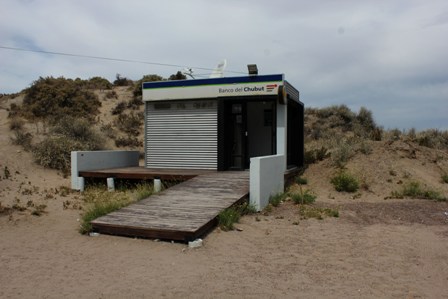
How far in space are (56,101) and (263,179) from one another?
20.4 metres

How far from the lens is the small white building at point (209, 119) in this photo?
42.3 feet

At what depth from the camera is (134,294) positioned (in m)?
4.82

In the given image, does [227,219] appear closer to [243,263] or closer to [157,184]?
[243,263]

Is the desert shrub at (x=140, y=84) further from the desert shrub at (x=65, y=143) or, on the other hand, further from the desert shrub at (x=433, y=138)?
the desert shrub at (x=433, y=138)

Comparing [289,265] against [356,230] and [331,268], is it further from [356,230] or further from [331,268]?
[356,230]

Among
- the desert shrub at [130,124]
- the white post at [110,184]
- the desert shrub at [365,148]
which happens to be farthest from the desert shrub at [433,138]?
the desert shrub at [130,124]

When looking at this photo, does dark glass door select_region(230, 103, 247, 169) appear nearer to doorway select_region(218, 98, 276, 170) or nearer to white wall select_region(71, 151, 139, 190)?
doorway select_region(218, 98, 276, 170)

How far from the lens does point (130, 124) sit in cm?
2556

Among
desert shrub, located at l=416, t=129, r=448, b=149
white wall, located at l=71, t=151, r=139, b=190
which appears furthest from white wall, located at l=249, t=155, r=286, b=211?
desert shrub, located at l=416, t=129, r=448, b=149

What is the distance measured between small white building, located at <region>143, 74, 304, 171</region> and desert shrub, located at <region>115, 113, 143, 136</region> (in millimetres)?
10916

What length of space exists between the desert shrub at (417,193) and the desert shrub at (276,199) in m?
3.64

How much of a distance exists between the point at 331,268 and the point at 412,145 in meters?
12.6

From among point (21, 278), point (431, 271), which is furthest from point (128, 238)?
point (431, 271)

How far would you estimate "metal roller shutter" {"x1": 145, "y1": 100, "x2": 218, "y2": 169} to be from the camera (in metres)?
13.6
